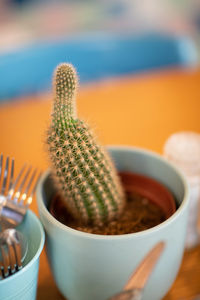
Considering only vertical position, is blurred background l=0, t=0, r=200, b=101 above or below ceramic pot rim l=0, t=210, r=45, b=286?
above

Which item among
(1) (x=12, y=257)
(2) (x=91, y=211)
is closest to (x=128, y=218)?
(2) (x=91, y=211)

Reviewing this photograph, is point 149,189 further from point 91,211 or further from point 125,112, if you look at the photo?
point 125,112

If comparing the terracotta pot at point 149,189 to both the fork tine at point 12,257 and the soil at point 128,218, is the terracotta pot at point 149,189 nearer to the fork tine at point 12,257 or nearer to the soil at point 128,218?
the soil at point 128,218

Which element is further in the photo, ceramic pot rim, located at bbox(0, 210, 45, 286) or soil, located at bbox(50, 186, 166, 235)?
soil, located at bbox(50, 186, 166, 235)

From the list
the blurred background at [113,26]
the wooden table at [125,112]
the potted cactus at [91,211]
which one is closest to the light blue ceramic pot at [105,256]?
the potted cactus at [91,211]

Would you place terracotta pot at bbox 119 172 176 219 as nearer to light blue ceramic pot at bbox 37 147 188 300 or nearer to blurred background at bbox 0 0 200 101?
light blue ceramic pot at bbox 37 147 188 300

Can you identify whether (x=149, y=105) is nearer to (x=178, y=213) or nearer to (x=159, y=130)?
(x=159, y=130)

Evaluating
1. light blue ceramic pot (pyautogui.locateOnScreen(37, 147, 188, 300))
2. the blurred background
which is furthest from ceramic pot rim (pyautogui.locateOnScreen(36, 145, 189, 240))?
the blurred background
